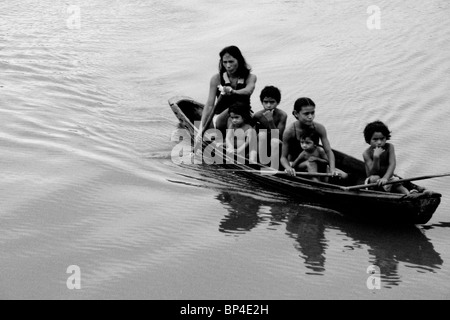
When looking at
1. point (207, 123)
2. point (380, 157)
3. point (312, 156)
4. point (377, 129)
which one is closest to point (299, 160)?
point (312, 156)

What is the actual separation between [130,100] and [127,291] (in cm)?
553

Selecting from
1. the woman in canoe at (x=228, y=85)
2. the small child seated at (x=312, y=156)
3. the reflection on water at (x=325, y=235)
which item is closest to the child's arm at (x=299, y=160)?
the small child seated at (x=312, y=156)

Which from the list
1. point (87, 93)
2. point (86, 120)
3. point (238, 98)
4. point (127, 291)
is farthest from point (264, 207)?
point (87, 93)

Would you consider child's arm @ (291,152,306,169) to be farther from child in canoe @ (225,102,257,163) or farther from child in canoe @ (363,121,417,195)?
child in canoe @ (363,121,417,195)

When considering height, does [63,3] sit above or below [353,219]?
above

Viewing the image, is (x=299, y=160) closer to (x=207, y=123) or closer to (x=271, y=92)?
(x=271, y=92)

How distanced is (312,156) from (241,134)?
996 millimetres

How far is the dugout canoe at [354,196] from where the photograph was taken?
6.42m

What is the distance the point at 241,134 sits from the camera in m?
7.92

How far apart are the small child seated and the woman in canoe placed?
121 cm

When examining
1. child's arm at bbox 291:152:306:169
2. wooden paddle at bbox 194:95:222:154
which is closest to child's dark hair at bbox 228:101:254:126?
wooden paddle at bbox 194:95:222:154

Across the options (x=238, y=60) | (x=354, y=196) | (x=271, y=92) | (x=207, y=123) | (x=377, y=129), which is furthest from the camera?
(x=207, y=123)
